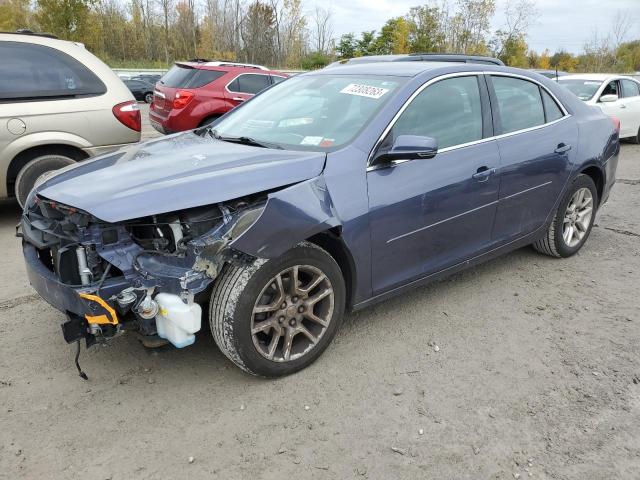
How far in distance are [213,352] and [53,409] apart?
90 centimetres

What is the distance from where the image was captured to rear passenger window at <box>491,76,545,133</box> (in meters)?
3.87

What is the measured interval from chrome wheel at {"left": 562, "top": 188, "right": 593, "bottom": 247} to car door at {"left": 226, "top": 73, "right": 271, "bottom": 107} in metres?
6.30

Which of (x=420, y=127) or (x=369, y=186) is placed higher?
(x=420, y=127)

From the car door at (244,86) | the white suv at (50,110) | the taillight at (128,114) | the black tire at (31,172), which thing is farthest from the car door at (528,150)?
the car door at (244,86)

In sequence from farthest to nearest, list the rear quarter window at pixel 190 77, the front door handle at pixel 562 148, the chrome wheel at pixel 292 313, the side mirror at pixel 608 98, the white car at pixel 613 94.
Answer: the white car at pixel 613 94 → the side mirror at pixel 608 98 → the rear quarter window at pixel 190 77 → the front door handle at pixel 562 148 → the chrome wheel at pixel 292 313

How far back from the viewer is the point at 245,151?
3.13 m

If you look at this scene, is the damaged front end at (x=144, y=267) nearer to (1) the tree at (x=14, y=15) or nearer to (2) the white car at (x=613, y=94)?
(2) the white car at (x=613, y=94)

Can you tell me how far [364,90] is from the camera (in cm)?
345

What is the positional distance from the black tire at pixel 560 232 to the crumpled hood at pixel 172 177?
2506 mm

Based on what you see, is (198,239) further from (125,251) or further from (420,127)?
(420,127)

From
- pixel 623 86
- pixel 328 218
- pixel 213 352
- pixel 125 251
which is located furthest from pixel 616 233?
pixel 623 86

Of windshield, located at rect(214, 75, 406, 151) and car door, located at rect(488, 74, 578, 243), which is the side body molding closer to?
windshield, located at rect(214, 75, 406, 151)

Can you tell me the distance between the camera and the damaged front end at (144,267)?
2471 millimetres

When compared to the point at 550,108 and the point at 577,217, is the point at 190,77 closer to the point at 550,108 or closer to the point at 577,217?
the point at 550,108
